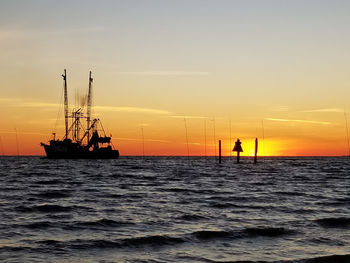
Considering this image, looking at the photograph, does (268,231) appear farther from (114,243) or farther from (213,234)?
(114,243)

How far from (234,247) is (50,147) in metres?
187

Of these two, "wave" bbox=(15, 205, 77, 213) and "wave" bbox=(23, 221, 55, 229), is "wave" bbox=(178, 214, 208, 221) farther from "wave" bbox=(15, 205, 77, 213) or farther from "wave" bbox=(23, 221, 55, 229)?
"wave" bbox=(15, 205, 77, 213)

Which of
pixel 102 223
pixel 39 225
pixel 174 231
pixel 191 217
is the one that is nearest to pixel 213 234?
pixel 174 231

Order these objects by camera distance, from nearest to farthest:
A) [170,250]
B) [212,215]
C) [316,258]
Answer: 1. [316,258]
2. [170,250]
3. [212,215]

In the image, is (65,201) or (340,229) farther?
(65,201)

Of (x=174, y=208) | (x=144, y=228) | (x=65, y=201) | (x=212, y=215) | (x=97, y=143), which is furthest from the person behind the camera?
(x=97, y=143)

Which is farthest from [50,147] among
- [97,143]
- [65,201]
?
[65,201]

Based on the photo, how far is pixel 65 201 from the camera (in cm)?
3033

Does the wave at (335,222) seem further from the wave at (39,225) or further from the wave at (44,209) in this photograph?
the wave at (44,209)

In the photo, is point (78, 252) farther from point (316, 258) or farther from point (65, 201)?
point (65, 201)

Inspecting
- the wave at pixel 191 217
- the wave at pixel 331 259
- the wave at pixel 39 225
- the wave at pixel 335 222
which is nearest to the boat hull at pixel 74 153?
the wave at pixel 191 217

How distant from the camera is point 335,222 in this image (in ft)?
70.7

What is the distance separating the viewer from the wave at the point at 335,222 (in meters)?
20.7

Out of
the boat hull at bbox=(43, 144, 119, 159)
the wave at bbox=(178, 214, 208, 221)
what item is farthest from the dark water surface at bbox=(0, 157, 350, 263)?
the boat hull at bbox=(43, 144, 119, 159)
